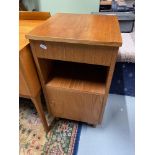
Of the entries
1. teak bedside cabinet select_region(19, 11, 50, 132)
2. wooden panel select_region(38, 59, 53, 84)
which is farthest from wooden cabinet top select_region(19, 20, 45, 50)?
wooden panel select_region(38, 59, 53, 84)

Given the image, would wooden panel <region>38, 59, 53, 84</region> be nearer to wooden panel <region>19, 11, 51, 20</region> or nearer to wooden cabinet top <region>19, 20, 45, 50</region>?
wooden cabinet top <region>19, 20, 45, 50</region>

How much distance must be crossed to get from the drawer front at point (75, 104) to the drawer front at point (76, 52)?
9.5 inches

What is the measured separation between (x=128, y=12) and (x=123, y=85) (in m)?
0.75

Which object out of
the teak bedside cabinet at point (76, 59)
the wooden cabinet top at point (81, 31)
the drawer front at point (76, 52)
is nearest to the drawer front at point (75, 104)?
the teak bedside cabinet at point (76, 59)

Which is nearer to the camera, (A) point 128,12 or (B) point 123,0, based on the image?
(A) point 128,12

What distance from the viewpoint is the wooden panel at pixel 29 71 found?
713mm

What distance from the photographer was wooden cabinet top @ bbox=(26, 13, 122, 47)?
626mm

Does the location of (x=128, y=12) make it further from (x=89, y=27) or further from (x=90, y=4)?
(x=89, y=27)

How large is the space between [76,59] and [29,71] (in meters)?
0.26
